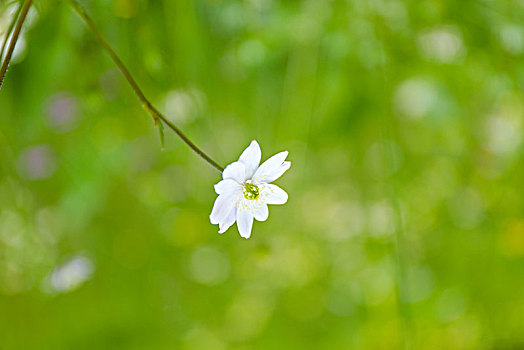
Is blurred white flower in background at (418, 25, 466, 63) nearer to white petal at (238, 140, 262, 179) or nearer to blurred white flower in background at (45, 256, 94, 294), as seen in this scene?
white petal at (238, 140, 262, 179)

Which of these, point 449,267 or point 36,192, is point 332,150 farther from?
point 36,192

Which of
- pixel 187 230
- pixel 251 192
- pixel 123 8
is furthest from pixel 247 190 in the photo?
pixel 187 230

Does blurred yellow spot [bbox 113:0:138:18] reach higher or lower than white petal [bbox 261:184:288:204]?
higher

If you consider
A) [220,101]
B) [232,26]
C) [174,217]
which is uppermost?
[174,217]

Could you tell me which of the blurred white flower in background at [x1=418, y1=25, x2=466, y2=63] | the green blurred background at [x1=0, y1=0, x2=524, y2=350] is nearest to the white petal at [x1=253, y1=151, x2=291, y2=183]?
the green blurred background at [x1=0, y1=0, x2=524, y2=350]

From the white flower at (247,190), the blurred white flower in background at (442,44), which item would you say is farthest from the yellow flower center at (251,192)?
the blurred white flower in background at (442,44)

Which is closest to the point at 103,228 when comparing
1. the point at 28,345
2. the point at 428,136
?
the point at 28,345

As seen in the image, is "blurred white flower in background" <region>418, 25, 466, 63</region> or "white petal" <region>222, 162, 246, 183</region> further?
"blurred white flower in background" <region>418, 25, 466, 63</region>

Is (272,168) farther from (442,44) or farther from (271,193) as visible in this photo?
(442,44)
